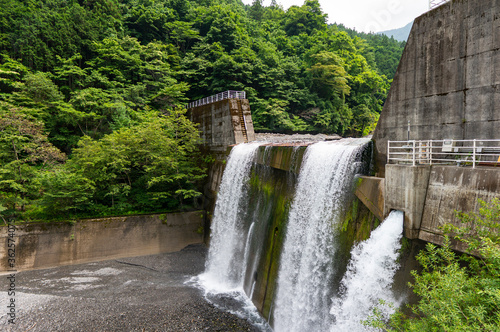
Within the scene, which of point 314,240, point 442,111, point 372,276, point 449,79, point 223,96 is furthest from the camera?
point 223,96

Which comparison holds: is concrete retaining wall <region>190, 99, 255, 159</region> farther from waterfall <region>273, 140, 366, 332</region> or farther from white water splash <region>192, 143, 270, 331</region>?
waterfall <region>273, 140, 366, 332</region>

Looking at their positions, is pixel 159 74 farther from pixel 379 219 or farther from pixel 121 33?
pixel 379 219

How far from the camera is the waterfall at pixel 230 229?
13648 mm

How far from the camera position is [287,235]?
402 inches

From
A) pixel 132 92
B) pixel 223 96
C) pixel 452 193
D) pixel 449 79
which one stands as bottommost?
pixel 452 193

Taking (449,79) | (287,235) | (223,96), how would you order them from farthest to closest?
(223,96) < (287,235) < (449,79)

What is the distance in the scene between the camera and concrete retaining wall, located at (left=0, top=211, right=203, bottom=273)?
573 inches

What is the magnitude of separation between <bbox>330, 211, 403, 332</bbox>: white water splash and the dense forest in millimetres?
12071

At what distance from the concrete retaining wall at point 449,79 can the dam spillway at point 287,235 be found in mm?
1617

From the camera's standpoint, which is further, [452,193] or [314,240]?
[314,240]

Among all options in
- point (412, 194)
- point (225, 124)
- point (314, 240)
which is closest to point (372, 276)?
point (412, 194)

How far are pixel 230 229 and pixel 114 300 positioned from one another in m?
6.08

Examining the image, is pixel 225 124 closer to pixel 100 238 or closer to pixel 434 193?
pixel 100 238

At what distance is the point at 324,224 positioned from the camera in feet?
28.7
